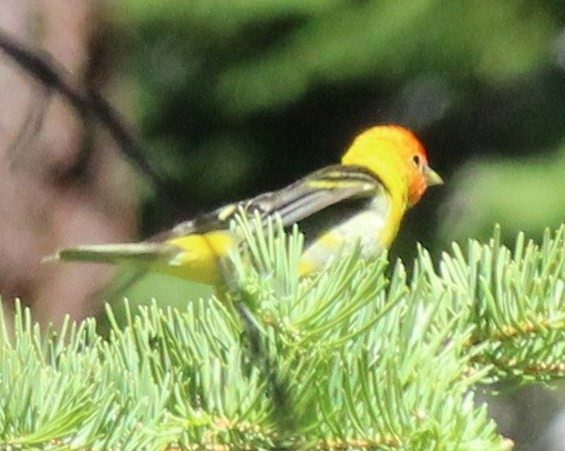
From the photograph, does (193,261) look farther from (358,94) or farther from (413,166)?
(358,94)

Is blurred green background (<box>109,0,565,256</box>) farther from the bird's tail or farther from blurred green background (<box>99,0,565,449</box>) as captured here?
the bird's tail

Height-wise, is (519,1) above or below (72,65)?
above

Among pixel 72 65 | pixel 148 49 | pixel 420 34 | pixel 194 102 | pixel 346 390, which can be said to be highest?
pixel 148 49

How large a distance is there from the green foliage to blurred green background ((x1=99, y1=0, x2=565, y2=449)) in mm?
2375

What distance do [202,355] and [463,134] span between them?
327 centimetres

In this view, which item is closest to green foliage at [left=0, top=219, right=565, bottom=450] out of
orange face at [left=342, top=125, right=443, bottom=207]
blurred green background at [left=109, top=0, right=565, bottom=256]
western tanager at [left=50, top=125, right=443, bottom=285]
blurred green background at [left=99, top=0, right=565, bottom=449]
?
western tanager at [left=50, top=125, right=443, bottom=285]

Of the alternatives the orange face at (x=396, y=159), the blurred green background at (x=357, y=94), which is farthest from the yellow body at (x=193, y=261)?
the blurred green background at (x=357, y=94)

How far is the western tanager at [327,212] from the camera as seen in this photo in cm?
159

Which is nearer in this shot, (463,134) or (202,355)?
(202,355)

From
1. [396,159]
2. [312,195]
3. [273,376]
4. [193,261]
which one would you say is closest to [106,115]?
[273,376]

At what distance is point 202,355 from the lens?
91 cm

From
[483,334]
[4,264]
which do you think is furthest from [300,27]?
[483,334]

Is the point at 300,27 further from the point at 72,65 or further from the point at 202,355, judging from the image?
the point at 202,355

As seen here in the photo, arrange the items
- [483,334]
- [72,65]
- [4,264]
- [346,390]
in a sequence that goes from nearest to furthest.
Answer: [346,390]
[483,334]
[4,264]
[72,65]
